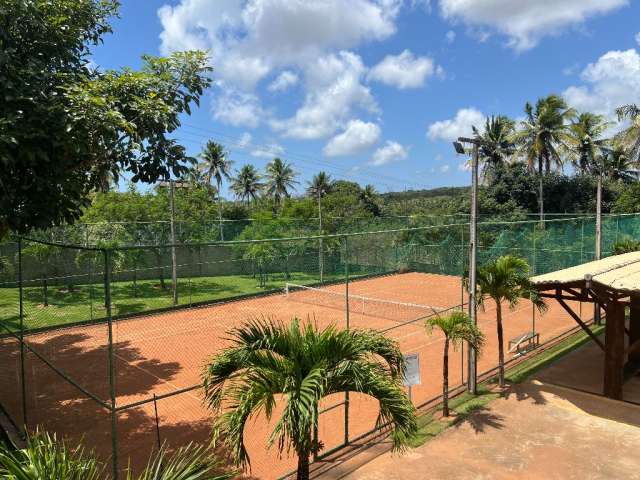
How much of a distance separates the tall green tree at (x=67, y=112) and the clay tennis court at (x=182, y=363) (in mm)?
3390

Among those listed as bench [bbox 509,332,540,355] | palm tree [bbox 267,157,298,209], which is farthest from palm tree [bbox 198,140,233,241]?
bench [bbox 509,332,540,355]

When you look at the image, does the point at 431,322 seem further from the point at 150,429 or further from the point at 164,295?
the point at 164,295

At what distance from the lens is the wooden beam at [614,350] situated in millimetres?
10391

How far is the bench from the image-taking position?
45.9 ft

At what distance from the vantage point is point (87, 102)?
6.74 metres

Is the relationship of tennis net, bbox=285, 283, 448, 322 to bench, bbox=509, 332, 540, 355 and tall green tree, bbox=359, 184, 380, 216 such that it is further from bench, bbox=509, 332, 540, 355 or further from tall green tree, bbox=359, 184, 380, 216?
tall green tree, bbox=359, 184, 380, 216

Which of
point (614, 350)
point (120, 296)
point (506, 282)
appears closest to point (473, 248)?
point (506, 282)

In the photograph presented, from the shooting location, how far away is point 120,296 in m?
Result: 24.5

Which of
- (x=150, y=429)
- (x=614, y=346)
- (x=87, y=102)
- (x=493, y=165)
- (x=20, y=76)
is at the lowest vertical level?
(x=150, y=429)

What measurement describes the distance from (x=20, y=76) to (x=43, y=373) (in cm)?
996

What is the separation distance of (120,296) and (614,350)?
71.1 ft

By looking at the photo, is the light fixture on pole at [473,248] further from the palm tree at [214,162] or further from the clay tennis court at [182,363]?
the palm tree at [214,162]

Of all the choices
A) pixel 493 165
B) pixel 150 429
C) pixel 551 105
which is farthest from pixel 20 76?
pixel 493 165

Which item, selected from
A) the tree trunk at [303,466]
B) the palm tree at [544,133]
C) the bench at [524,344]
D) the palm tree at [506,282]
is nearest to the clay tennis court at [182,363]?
the bench at [524,344]
